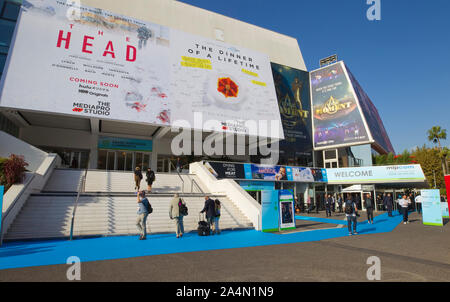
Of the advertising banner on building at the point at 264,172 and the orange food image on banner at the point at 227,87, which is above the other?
the orange food image on banner at the point at 227,87

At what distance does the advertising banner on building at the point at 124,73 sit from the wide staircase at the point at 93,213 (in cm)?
640

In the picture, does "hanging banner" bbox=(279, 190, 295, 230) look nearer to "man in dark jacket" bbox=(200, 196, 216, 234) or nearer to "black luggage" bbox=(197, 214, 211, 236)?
"man in dark jacket" bbox=(200, 196, 216, 234)

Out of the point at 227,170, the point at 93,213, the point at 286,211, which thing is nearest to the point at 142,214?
the point at 93,213

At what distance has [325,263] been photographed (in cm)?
572

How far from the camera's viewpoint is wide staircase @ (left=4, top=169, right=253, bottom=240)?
9141mm

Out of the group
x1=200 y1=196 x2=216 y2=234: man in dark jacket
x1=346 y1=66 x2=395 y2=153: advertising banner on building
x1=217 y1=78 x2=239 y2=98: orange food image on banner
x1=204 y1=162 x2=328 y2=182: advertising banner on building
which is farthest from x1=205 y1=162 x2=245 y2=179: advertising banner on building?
x1=346 y1=66 x2=395 y2=153: advertising banner on building

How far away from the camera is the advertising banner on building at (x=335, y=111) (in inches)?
1205

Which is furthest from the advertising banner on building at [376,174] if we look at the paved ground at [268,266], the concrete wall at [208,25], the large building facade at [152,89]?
the paved ground at [268,266]

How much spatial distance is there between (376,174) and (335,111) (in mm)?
9144

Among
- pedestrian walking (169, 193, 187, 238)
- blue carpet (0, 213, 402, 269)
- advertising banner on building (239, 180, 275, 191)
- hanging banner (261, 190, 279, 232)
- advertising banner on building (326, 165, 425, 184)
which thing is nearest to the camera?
blue carpet (0, 213, 402, 269)

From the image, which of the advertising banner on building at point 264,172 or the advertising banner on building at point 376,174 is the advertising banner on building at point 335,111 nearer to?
the advertising banner on building at point 376,174

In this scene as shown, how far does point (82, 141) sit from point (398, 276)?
25.2 m

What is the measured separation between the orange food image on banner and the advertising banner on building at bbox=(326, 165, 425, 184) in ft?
44.0
